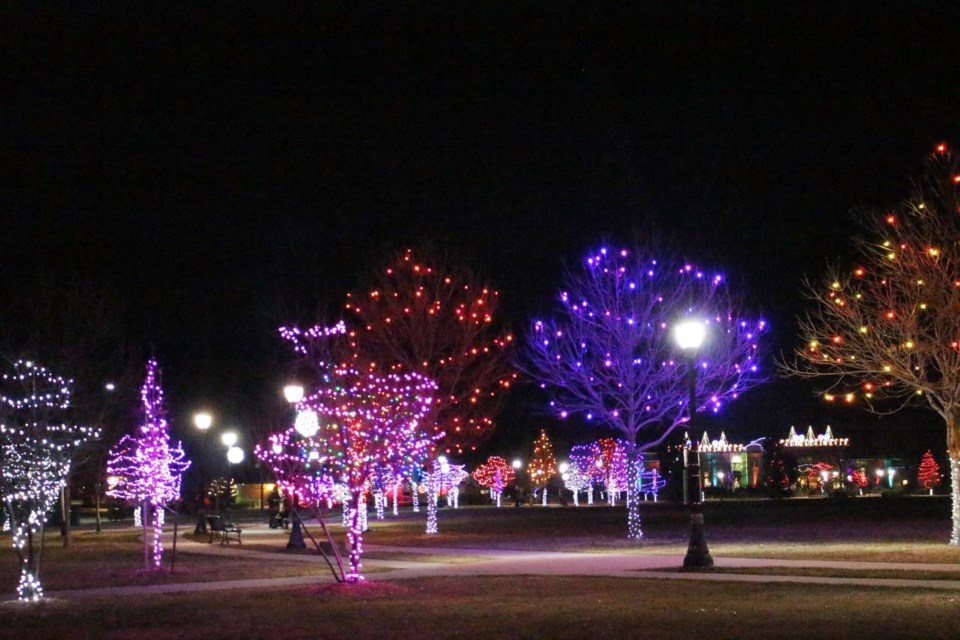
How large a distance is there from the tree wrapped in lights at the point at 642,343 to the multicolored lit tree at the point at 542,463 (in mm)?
48138

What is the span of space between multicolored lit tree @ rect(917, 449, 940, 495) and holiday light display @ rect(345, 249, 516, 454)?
65199 millimetres

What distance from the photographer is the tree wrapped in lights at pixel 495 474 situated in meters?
77.1

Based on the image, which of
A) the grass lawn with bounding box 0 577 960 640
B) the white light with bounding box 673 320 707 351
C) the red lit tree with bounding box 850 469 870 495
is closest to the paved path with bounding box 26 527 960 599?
the grass lawn with bounding box 0 577 960 640

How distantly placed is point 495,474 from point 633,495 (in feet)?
147

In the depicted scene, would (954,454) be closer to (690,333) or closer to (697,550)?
(697,550)

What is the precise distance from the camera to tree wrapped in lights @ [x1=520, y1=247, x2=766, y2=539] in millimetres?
32531

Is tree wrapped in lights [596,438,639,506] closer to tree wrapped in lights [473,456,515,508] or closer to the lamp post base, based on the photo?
tree wrapped in lights [473,456,515,508]

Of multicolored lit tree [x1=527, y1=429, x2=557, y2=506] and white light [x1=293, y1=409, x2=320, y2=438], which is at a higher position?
white light [x1=293, y1=409, x2=320, y2=438]

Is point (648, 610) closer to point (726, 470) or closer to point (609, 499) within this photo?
point (609, 499)

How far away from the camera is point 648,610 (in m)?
15.3

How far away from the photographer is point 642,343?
33.7m

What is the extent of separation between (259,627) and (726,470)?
90.4 metres

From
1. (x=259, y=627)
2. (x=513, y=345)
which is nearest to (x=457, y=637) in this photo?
(x=259, y=627)

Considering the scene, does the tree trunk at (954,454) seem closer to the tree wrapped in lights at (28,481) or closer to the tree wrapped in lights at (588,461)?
the tree wrapped in lights at (28,481)
